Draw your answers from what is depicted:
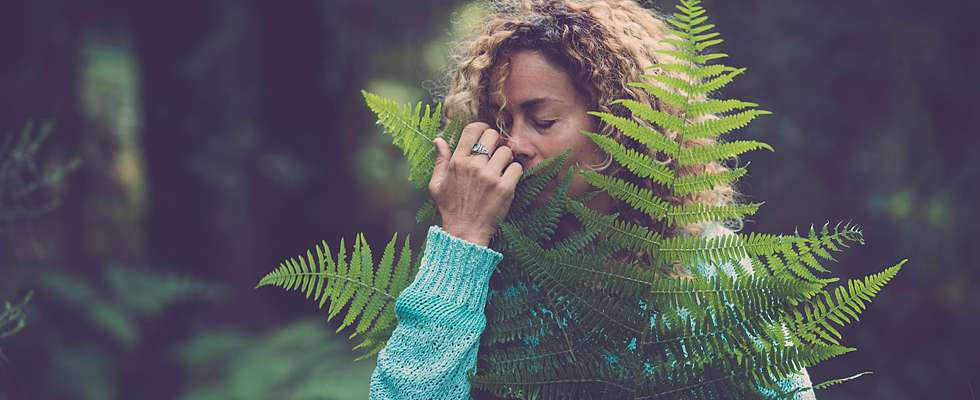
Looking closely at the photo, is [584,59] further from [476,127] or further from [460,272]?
[460,272]

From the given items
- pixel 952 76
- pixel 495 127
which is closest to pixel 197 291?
pixel 495 127

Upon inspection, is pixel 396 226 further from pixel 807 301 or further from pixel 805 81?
pixel 807 301

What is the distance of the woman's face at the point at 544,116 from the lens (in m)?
1.73

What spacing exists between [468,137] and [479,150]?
0.05m

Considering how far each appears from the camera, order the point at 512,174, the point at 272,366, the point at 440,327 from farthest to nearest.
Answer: the point at 272,366, the point at 512,174, the point at 440,327

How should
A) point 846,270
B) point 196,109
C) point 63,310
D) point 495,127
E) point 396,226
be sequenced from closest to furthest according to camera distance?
point 495,127 → point 63,310 → point 846,270 → point 196,109 → point 396,226

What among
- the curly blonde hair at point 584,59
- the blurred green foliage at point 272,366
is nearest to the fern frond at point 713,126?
the curly blonde hair at point 584,59

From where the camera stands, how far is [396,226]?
9.78 m

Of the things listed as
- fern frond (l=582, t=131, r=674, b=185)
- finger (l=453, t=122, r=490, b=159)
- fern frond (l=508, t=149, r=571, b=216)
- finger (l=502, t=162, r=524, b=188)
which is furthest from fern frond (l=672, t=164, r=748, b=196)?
finger (l=453, t=122, r=490, b=159)

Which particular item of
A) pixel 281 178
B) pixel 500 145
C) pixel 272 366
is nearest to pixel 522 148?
pixel 500 145

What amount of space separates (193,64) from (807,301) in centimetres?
472

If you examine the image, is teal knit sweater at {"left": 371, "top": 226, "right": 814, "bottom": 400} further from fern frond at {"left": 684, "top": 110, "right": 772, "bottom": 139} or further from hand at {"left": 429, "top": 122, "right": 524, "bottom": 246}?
fern frond at {"left": 684, "top": 110, "right": 772, "bottom": 139}

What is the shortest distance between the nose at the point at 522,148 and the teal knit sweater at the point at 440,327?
25 cm

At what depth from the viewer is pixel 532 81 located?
5.86 feet
